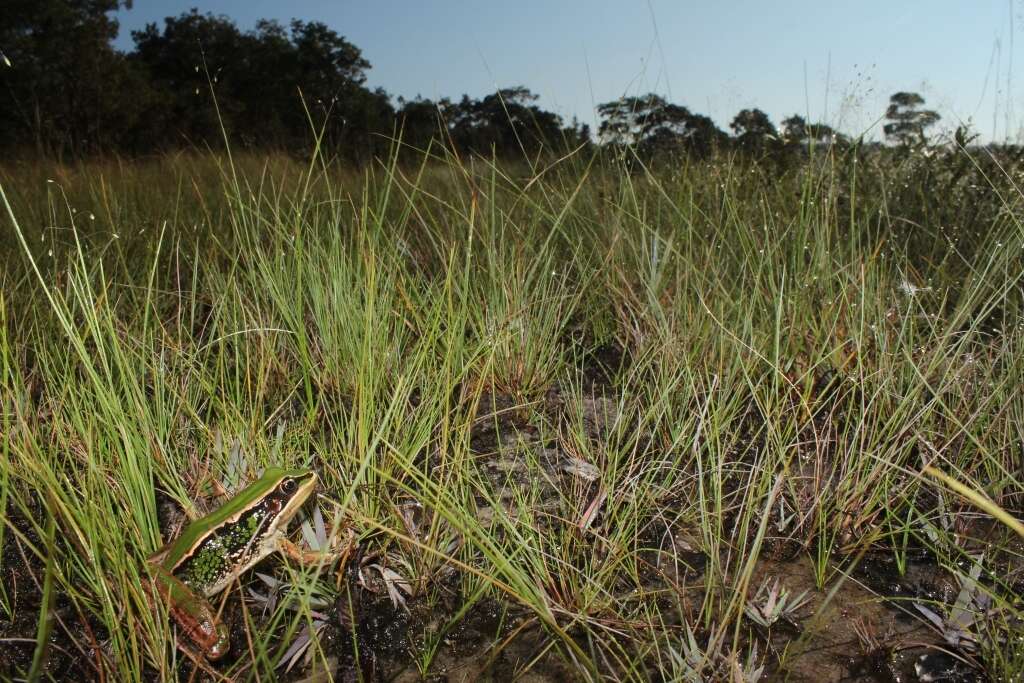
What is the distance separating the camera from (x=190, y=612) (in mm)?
1556

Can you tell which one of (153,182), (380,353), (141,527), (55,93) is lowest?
(141,527)

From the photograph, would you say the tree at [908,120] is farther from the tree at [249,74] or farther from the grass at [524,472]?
the tree at [249,74]

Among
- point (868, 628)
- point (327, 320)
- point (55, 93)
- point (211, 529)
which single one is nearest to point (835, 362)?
point (868, 628)

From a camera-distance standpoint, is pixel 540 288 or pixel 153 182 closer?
pixel 540 288

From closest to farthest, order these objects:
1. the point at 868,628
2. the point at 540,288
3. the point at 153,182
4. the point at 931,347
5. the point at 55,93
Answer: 1. the point at 868,628
2. the point at 931,347
3. the point at 540,288
4. the point at 153,182
5. the point at 55,93

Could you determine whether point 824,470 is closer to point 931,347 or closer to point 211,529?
point 931,347

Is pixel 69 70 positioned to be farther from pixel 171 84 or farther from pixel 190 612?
pixel 190 612

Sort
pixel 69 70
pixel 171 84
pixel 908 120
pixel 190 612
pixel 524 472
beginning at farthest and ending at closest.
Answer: pixel 171 84 → pixel 69 70 → pixel 908 120 → pixel 524 472 → pixel 190 612

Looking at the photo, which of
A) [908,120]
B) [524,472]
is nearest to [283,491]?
[524,472]

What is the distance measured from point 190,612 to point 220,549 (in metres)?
0.15

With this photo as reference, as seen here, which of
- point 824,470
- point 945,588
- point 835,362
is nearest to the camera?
point 945,588

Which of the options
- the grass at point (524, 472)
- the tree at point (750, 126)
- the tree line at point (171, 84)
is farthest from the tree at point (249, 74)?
the grass at point (524, 472)

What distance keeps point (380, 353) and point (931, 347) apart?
1.97 m

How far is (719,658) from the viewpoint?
60.5 inches
